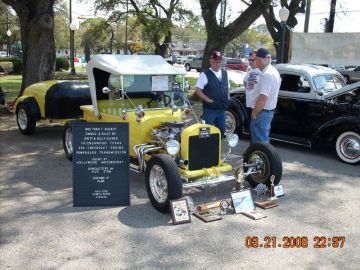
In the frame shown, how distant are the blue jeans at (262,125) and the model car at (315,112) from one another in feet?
5.93

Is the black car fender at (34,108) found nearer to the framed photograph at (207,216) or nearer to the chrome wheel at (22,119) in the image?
the chrome wheel at (22,119)

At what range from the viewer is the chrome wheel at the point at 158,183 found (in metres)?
5.11

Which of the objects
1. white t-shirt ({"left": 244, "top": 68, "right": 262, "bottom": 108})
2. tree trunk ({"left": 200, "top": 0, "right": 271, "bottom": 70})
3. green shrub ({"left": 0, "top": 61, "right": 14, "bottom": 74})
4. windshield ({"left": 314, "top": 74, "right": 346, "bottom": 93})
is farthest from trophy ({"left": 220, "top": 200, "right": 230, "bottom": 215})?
green shrub ({"left": 0, "top": 61, "right": 14, "bottom": 74})

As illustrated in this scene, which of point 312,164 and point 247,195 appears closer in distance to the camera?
point 247,195

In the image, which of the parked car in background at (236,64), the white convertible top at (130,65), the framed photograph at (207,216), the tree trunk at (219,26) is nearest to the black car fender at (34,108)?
the white convertible top at (130,65)

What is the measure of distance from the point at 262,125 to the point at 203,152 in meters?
1.38

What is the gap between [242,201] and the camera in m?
5.14

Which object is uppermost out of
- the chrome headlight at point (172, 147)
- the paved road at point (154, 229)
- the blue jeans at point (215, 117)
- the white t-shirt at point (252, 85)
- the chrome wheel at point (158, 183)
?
the white t-shirt at point (252, 85)

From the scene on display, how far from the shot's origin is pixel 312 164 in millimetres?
7523

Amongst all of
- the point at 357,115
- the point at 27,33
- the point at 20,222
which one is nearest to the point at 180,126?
the point at 20,222

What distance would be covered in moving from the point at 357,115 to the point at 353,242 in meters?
3.64

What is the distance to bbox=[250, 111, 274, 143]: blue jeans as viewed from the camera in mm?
6422

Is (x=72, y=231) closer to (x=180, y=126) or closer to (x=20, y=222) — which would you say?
(x=20, y=222)

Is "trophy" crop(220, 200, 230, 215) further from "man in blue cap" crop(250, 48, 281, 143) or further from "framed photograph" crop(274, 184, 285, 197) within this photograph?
"man in blue cap" crop(250, 48, 281, 143)
